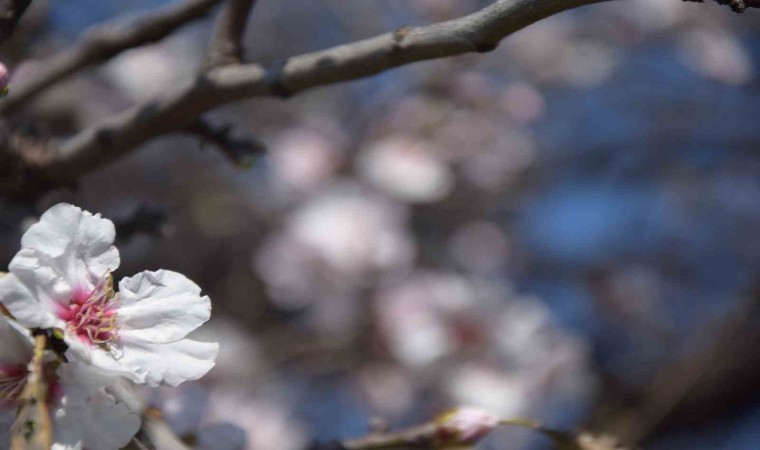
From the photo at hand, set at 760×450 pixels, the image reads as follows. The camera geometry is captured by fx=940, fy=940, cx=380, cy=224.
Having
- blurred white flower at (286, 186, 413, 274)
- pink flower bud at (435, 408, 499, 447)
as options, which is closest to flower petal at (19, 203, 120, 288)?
pink flower bud at (435, 408, 499, 447)

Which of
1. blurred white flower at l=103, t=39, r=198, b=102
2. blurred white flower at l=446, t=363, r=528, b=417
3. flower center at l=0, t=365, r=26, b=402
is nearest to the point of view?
flower center at l=0, t=365, r=26, b=402

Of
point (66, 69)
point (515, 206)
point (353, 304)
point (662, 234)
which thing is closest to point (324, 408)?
point (353, 304)

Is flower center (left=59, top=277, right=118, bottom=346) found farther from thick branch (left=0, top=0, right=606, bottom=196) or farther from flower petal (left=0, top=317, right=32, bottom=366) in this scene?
thick branch (left=0, top=0, right=606, bottom=196)

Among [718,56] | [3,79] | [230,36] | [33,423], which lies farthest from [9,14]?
[718,56]

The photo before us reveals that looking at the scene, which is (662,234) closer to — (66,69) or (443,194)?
(443,194)

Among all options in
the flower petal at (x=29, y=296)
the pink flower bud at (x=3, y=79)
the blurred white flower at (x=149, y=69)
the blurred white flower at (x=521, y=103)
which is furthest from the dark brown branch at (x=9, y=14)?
the blurred white flower at (x=521, y=103)

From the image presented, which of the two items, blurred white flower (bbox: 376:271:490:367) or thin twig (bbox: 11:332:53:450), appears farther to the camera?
blurred white flower (bbox: 376:271:490:367)
